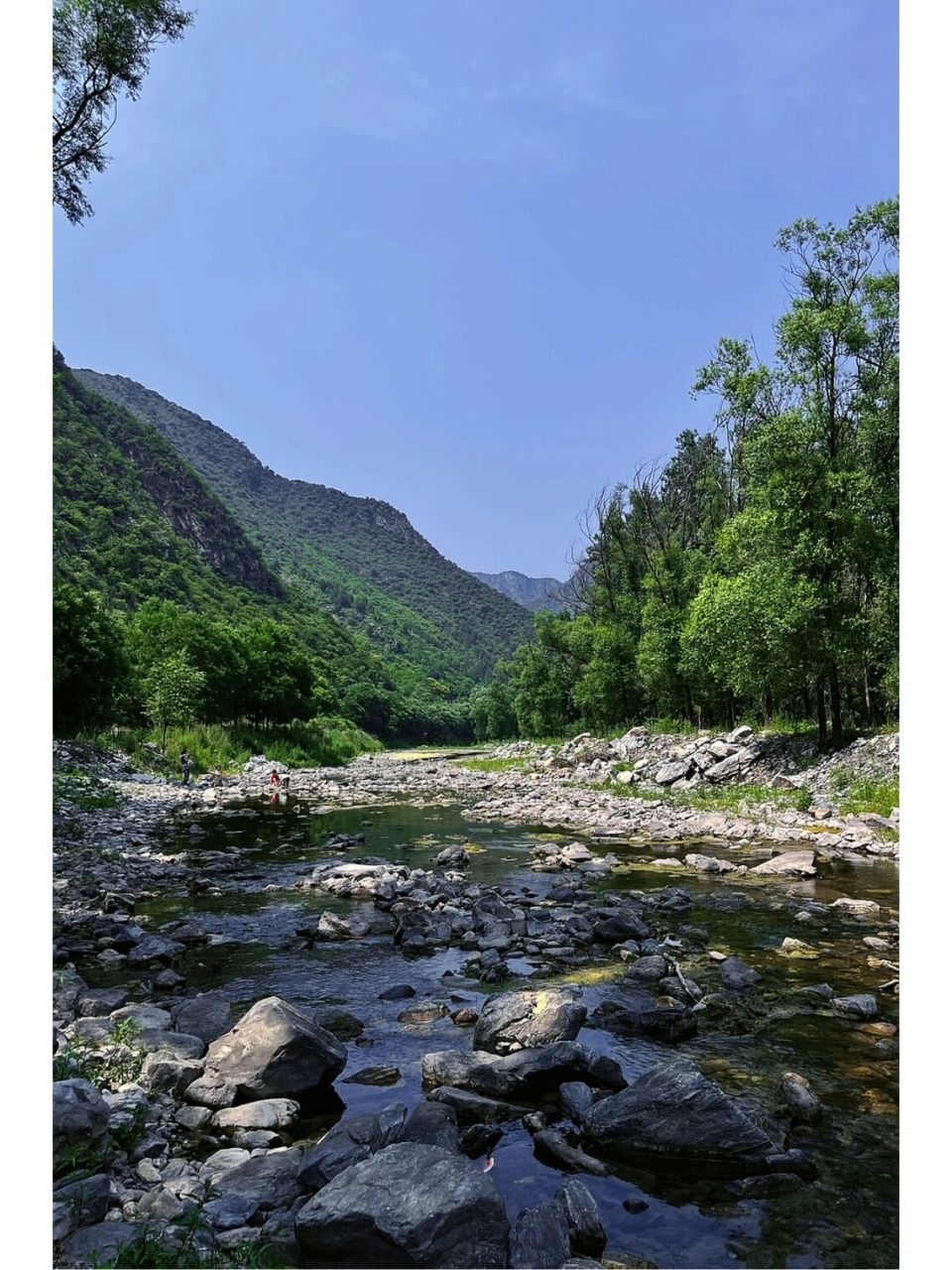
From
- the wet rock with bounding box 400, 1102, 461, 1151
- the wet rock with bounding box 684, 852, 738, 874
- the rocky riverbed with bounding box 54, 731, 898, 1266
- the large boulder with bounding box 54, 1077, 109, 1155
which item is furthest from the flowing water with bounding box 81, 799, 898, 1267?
the large boulder with bounding box 54, 1077, 109, 1155

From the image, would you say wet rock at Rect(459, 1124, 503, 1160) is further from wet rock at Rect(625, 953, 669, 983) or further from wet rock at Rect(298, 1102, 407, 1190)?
wet rock at Rect(625, 953, 669, 983)

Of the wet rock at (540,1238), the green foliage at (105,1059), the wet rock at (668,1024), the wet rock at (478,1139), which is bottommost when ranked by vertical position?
the wet rock at (668,1024)

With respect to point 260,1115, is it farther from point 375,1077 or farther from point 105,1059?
point 105,1059

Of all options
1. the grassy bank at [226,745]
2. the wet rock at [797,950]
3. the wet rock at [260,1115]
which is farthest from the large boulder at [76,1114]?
the grassy bank at [226,745]

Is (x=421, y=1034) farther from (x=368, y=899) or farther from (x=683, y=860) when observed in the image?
(x=683, y=860)

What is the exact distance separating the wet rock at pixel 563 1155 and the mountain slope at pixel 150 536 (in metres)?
70.8

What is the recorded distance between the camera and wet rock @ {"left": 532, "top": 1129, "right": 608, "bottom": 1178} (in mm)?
4691

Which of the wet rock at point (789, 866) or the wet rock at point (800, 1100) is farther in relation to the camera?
the wet rock at point (789, 866)

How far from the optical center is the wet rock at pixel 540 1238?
369 cm

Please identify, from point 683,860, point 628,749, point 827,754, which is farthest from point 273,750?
point 683,860

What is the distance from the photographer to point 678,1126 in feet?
16.0

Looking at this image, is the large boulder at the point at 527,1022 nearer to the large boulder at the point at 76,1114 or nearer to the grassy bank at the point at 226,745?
the large boulder at the point at 76,1114

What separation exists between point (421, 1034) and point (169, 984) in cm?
296

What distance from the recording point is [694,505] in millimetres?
53781
